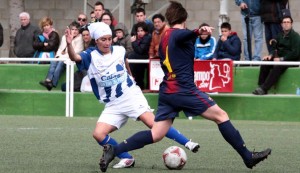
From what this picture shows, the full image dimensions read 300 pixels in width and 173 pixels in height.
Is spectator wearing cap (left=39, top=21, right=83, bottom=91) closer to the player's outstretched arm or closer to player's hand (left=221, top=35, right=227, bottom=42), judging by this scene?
player's hand (left=221, top=35, right=227, bottom=42)

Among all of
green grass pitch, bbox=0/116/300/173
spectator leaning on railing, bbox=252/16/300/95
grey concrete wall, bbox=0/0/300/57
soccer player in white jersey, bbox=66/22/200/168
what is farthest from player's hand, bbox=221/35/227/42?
soccer player in white jersey, bbox=66/22/200/168

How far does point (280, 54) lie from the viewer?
19.7 metres

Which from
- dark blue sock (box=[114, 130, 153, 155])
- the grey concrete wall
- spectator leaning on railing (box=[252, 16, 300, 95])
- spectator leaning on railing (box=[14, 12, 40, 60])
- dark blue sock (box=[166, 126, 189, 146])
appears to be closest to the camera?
dark blue sock (box=[114, 130, 153, 155])

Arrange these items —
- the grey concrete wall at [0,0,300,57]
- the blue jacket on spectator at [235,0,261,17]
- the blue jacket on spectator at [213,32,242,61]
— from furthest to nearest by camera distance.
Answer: the grey concrete wall at [0,0,300,57] → the blue jacket on spectator at [235,0,261,17] → the blue jacket on spectator at [213,32,242,61]

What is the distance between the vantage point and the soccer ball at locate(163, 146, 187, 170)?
11.1m

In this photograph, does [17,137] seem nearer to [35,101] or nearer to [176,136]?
[176,136]

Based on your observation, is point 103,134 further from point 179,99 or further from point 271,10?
point 271,10

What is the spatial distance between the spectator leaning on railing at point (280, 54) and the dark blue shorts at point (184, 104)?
8.70 metres

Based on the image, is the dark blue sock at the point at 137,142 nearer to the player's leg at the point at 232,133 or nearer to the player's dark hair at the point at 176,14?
the player's leg at the point at 232,133

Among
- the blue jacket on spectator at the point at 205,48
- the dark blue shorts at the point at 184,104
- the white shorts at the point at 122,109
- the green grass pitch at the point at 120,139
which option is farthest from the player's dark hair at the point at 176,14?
the blue jacket on spectator at the point at 205,48

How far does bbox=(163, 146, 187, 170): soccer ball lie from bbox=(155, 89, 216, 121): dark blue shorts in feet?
1.59

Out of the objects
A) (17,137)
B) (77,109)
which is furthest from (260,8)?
(17,137)

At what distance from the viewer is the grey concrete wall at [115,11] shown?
25312mm

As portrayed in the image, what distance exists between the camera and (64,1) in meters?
27.1
